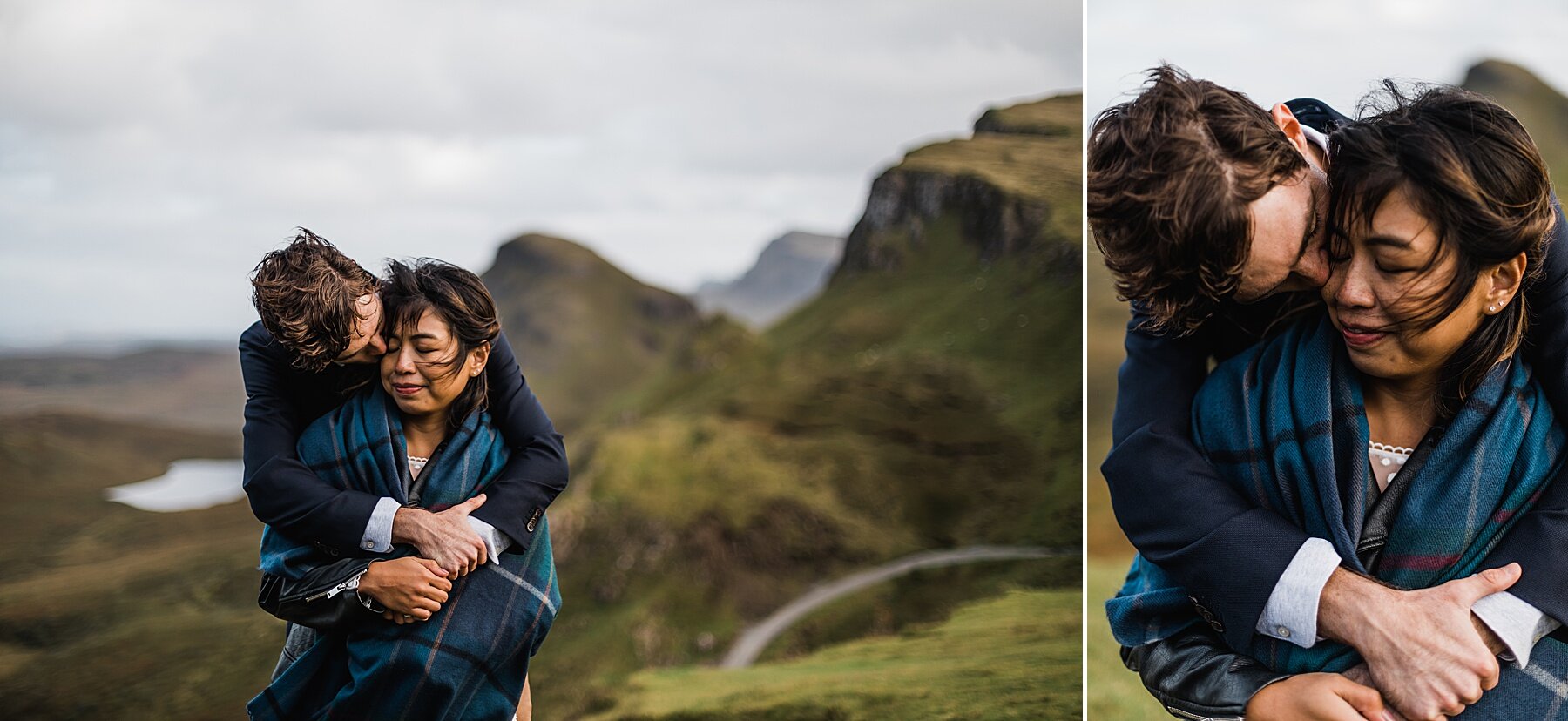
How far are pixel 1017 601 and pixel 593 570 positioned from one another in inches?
333

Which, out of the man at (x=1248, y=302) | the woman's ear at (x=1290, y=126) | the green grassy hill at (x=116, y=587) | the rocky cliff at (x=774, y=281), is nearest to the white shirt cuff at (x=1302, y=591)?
the man at (x=1248, y=302)

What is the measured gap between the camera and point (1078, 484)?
903 inches

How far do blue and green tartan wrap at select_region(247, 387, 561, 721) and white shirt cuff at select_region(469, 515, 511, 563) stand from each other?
0.04 metres

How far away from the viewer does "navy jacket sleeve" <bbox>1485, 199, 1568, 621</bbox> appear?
1.92 m

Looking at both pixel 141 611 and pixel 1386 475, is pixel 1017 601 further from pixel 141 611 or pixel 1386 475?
pixel 1386 475

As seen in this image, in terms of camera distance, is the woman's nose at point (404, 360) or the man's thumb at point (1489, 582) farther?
the woman's nose at point (404, 360)

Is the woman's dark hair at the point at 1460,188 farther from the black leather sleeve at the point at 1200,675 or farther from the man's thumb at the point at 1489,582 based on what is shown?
the black leather sleeve at the point at 1200,675

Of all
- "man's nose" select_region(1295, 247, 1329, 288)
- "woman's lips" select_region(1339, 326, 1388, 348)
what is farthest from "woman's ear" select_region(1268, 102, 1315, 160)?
"woman's lips" select_region(1339, 326, 1388, 348)

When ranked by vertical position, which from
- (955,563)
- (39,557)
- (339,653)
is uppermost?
(339,653)

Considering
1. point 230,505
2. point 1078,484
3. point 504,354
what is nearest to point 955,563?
point 1078,484

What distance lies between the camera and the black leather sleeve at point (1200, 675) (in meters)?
2.12

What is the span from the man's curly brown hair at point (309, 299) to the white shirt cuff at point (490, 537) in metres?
0.50

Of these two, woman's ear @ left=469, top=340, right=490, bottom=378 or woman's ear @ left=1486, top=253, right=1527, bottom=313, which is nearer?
woman's ear @ left=1486, top=253, right=1527, bottom=313

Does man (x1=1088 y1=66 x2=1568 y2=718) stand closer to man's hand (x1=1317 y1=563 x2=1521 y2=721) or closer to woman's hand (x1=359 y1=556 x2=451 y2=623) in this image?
man's hand (x1=1317 y1=563 x2=1521 y2=721)
